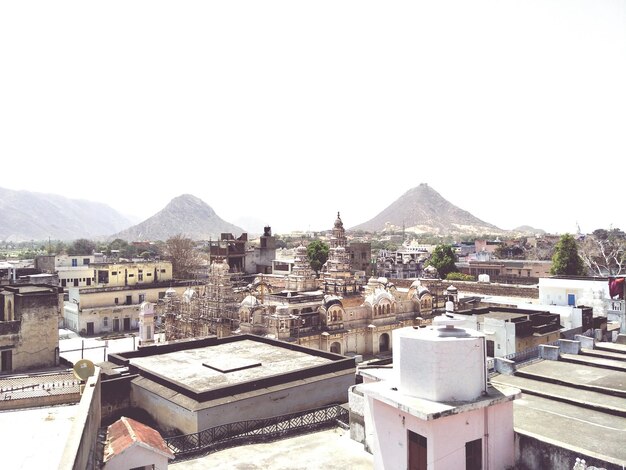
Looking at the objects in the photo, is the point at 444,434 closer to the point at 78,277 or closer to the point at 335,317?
the point at 335,317

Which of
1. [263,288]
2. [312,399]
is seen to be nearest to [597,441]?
[312,399]

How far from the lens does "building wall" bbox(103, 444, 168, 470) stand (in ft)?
38.3

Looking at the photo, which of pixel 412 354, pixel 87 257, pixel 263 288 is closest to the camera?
pixel 412 354

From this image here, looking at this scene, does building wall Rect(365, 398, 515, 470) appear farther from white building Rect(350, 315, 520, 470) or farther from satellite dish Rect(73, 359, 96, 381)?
satellite dish Rect(73, 359, 96, 381)

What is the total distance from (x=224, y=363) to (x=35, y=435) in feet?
40.3

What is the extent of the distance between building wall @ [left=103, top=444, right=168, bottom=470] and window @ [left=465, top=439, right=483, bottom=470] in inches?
294

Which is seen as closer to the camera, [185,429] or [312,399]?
Result: [185,429]

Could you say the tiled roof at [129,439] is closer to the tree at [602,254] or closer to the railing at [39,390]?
the railing at [39,390]

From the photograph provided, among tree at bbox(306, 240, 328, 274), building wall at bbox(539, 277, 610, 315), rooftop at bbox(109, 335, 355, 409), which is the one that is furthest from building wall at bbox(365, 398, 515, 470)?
tree at bbox(306, 240, 328, 274)

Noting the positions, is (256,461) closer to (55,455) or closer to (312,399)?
(55,455)

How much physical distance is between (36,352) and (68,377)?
17379 mm

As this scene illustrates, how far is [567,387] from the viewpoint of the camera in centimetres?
1720

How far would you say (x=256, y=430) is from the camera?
17.9m

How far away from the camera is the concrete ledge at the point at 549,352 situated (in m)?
20.7
